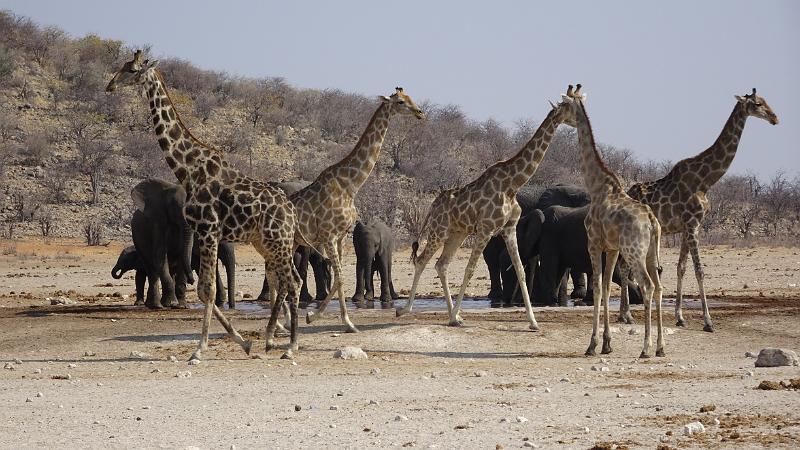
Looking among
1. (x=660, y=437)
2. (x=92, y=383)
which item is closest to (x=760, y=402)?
(x=660, y=437)

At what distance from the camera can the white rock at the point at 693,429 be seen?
968cm

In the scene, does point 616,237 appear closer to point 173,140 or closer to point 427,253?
point 427,253

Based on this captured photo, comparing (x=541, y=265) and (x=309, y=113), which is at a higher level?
(x=309, y=113)

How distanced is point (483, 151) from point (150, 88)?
2205 inches

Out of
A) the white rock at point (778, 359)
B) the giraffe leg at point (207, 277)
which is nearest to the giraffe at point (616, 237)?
the white rock at point (778, 359)

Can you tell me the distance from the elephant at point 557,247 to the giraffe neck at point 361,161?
18.0ft

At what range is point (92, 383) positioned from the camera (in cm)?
1320

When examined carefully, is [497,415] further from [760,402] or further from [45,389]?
[45,389]

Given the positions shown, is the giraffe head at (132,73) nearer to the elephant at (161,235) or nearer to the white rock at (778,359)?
the elephant at (161,235)

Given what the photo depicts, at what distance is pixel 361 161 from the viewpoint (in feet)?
59.2

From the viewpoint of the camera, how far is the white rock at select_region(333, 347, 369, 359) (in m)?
15.4

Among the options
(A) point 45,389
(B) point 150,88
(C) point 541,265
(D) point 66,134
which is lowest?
(A) point 45,389

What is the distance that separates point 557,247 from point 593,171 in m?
6.44

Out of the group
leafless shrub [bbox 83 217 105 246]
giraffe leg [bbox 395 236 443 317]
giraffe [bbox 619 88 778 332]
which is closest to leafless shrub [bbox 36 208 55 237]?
leafless shrub [bbox 83 217 105 246]
